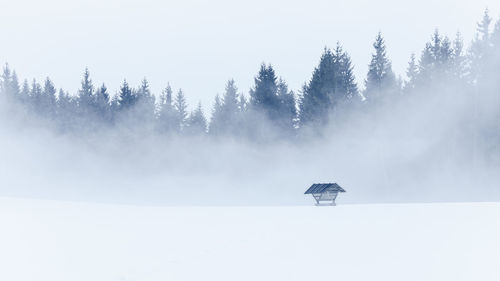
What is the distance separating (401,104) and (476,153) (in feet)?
27.6

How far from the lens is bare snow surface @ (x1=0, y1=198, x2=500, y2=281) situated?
36.8ft

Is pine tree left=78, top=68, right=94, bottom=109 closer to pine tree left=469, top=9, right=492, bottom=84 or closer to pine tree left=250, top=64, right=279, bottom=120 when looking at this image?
pine tree left=250, top=64, right=279, bottom=120

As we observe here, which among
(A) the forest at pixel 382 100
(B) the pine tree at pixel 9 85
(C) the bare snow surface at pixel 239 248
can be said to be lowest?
(C) the bare snow surface at pixel 239 248

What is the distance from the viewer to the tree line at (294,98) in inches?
2243

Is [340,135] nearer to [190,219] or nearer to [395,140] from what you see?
[395,140]

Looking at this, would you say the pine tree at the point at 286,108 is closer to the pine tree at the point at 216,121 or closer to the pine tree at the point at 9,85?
the pine tree at the point at 216,121

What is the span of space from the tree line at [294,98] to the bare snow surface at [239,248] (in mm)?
41409

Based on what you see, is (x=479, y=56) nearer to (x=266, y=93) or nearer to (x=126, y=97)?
(x=266, y=93)

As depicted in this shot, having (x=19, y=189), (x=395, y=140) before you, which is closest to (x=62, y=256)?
(x=395, y=140)

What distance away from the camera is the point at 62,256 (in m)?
12.0

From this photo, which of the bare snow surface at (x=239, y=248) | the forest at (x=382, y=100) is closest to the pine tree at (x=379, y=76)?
the forest at (x=382, y=100)

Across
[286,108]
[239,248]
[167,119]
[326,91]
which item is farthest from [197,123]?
[239,248]

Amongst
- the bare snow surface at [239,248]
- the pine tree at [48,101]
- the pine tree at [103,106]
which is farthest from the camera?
the pine tree at [48,101]

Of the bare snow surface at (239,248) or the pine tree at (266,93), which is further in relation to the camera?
the pine tree at (266,93)
